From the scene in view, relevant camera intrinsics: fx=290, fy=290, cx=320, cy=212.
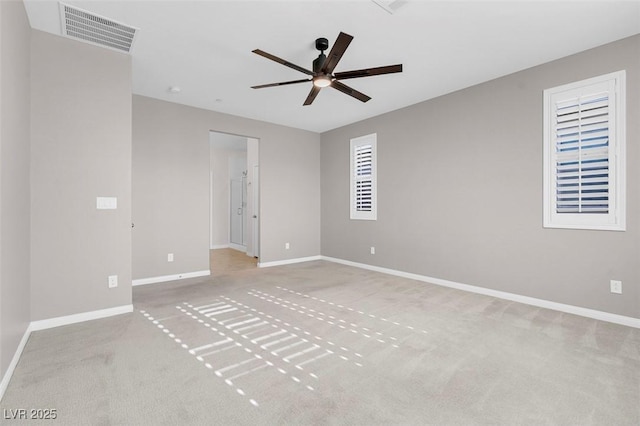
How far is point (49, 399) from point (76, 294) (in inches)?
58.0

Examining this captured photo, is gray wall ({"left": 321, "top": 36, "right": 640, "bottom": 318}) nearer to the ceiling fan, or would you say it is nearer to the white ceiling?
the white ceiling

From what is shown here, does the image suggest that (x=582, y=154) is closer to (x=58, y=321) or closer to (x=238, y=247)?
(x=58, y=321)

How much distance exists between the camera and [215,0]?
239 cm

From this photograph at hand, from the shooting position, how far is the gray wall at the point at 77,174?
275 cm

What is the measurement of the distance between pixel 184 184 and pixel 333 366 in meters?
3.94

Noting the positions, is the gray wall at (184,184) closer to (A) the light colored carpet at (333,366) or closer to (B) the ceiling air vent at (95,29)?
(A) the light colored carpet at (333,366)

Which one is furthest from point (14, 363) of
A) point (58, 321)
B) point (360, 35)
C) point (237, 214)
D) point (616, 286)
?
point (237, 214)

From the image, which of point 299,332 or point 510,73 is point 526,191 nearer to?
point 510,73

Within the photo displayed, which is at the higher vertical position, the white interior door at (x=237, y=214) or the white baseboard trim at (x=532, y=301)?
the white interior door at (x=237, y=214)

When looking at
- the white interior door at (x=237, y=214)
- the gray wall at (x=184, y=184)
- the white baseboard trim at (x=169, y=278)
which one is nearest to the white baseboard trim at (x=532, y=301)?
the gray wall at (x=184, y=184)

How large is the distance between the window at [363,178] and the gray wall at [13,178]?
184 inches

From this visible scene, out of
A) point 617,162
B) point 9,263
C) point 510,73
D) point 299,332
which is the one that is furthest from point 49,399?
point 510,73

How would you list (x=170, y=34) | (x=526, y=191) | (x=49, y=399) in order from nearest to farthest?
(x=49, y=399) < (x=170, y=34) < (x=526, y=191)

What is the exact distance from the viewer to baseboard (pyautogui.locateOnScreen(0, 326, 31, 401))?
179cm
